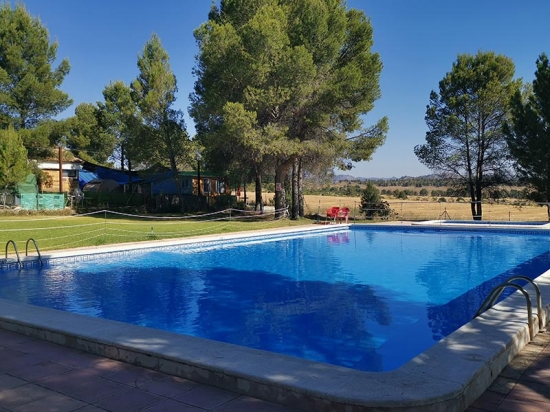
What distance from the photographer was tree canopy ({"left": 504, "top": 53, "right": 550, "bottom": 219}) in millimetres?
19094

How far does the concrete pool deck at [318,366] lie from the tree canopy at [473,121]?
19.8m

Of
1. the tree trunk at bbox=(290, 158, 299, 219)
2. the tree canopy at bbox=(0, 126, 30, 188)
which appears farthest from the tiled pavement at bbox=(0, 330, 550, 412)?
the tree canopy at bbox=(0, 126, 30, 188)

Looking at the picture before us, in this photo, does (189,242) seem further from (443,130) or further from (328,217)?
(443,130)

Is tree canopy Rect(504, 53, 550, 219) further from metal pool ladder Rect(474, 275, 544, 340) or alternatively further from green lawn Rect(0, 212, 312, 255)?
metal pool ladder Rect(474, 275, 544, 340)

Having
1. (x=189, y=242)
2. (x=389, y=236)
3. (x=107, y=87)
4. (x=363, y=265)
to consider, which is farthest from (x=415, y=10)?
(x=107, y=87)

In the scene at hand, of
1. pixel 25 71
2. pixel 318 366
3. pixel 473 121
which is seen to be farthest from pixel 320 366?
pixel 25 71

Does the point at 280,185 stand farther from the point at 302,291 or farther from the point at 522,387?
the point at 522,387

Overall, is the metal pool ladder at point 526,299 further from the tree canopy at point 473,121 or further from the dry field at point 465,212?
the tree canopy at point 473,121

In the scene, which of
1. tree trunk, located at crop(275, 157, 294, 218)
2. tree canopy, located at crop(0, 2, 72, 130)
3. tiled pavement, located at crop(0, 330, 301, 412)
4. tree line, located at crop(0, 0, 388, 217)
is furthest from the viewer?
tree canopy, located at crop(0, 2, 72, 130)

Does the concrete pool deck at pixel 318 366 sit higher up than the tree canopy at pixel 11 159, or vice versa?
the tree canopy at pixel 11 159

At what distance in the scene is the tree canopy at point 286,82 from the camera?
63.0 feet

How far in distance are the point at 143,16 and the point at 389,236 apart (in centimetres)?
1329

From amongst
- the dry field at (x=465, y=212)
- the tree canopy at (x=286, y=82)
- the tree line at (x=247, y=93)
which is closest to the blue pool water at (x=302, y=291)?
the tree canopy at (x=286, y=82)

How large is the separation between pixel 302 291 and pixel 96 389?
5658 millimetres
